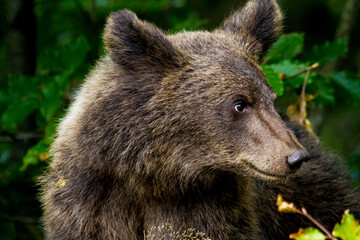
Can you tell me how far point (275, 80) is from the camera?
17.8ft

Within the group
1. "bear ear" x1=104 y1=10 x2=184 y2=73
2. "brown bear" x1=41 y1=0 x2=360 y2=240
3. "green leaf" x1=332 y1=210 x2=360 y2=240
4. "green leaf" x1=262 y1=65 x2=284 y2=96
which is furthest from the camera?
"green leaf" x1=262 y1=65 x2=284 y2=96

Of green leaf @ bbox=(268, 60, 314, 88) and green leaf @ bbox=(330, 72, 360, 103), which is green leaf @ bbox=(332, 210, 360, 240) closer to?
green leaf @ bbox=(268, 60, 314, 88)

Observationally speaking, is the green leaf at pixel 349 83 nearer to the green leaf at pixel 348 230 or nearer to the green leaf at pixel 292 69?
the green leaf at pixel 292 69

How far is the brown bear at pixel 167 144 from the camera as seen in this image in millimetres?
4488

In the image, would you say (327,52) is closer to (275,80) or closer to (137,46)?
(275,80)

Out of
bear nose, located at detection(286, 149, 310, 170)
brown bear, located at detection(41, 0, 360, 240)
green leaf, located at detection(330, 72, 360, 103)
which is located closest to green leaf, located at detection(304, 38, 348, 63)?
Result: green leaf, located at detection(330, 72, 360, 103)

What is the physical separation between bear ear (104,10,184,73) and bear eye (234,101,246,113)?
591mm

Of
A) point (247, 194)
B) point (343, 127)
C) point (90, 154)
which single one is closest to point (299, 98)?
point (247, 194)

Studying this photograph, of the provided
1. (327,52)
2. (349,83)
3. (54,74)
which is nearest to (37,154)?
(54,74)

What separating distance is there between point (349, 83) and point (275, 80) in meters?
1.55

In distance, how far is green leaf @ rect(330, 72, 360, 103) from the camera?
6516 mm

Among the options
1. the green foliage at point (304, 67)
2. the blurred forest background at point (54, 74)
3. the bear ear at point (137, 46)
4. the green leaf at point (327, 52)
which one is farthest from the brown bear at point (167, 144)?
the green leaf at point (327, 52)

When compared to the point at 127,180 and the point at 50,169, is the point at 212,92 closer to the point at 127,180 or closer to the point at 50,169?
the point at 127,180

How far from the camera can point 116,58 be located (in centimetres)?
470
